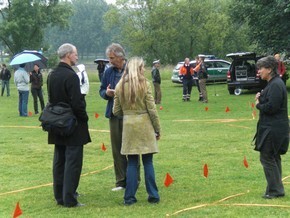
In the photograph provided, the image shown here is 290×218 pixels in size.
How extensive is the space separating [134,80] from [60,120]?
95 cm

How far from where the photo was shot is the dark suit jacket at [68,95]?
20.0 feet

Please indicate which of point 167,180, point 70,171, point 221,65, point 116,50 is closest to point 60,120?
point 70,171

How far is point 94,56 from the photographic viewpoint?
400 feet

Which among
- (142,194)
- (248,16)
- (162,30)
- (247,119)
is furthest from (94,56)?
(142,194)

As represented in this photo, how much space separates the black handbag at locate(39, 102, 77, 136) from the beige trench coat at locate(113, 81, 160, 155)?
0.60 metres

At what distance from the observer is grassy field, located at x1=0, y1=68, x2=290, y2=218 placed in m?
5.99

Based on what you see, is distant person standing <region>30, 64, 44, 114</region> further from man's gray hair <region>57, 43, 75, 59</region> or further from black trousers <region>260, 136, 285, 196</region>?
black trousers <region>260, 136, 285, 196</region>

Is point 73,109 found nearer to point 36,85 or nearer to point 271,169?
point 271,169

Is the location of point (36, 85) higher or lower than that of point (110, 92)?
lower

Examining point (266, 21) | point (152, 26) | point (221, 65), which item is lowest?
point (221, 65)

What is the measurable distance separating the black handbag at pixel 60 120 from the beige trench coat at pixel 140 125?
602mm

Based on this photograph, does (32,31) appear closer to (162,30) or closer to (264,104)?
(162,30)

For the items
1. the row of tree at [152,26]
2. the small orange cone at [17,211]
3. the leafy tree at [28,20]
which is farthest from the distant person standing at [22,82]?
the leafy tree at [28,20]

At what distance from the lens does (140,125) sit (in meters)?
6.08
